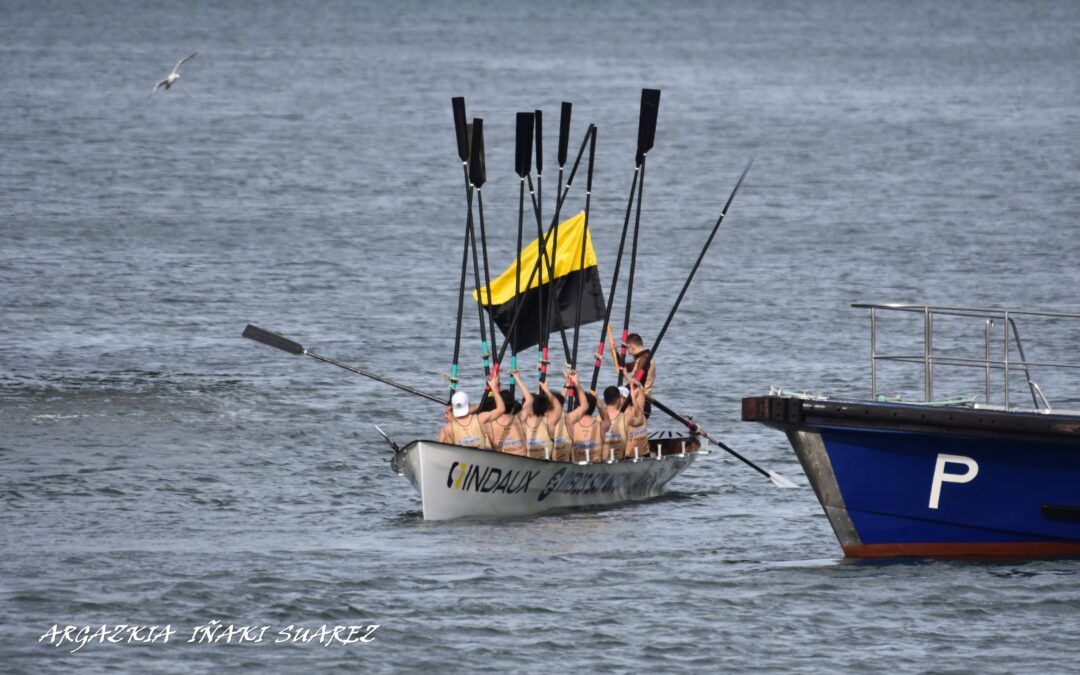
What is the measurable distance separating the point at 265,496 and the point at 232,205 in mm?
39288

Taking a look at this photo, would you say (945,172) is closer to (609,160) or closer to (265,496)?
(609,160)

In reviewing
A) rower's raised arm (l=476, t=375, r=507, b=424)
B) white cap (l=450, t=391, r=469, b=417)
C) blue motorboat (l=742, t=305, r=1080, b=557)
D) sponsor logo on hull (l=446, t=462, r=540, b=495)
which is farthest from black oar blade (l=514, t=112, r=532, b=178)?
blue motorboat (l=742, t=305, r=1080, b=557)

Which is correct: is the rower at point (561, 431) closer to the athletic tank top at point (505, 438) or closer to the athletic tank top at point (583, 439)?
the athletic tank top at point (583, 439)

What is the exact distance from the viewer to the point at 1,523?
2922cm

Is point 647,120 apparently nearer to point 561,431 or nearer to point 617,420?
point 617,420

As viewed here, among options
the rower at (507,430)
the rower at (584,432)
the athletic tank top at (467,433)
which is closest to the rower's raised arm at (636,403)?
the rower at (584,432)

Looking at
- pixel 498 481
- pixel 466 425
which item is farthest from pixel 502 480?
pixel 466 425

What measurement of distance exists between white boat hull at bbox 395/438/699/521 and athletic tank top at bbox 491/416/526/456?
1.52 ft

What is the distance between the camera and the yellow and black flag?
32031 millimetres

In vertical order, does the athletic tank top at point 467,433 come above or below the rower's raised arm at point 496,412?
below

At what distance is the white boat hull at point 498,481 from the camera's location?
92.2 ft

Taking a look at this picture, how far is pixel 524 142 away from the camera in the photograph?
102 ft

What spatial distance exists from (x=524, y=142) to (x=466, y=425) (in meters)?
4.65

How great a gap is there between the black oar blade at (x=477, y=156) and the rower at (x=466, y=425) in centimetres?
389
